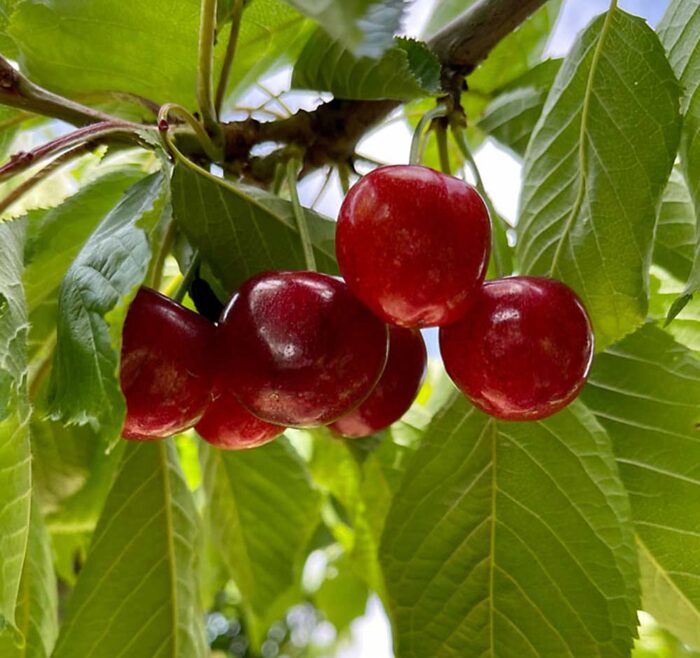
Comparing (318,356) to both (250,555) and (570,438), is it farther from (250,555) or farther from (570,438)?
(250,555)

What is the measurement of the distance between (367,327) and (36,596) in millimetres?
495

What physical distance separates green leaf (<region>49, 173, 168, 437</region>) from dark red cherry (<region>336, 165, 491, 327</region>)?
0.41 feet

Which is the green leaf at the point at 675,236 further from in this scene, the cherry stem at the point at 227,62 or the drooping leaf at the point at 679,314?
the cherry stem at the point at 227,62

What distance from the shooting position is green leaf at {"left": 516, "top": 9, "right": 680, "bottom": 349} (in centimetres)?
65

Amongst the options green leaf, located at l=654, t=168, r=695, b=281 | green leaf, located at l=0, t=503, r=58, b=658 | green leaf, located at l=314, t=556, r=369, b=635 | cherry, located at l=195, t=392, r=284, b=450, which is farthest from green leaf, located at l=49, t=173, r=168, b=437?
green leaf, located at l=314, t=556, r=369, b=635

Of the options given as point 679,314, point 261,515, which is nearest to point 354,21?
point 679,314

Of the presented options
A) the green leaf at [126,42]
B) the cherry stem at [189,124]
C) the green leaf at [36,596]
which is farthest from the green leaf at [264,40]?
the green leaf at [36,596]

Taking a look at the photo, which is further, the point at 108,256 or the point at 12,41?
the point at 12,41

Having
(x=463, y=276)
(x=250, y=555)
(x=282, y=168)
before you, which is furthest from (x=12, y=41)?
(x=250, y=555)

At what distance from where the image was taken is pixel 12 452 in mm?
505

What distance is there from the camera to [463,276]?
1.77 feet

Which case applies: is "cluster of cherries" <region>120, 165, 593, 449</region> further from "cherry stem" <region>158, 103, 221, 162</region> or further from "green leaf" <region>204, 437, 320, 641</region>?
"green leaf" <region>204, 437, 320, 641</region>

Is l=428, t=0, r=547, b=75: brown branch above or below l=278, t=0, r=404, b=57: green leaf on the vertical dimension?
below

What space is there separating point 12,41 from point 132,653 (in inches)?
22.8
